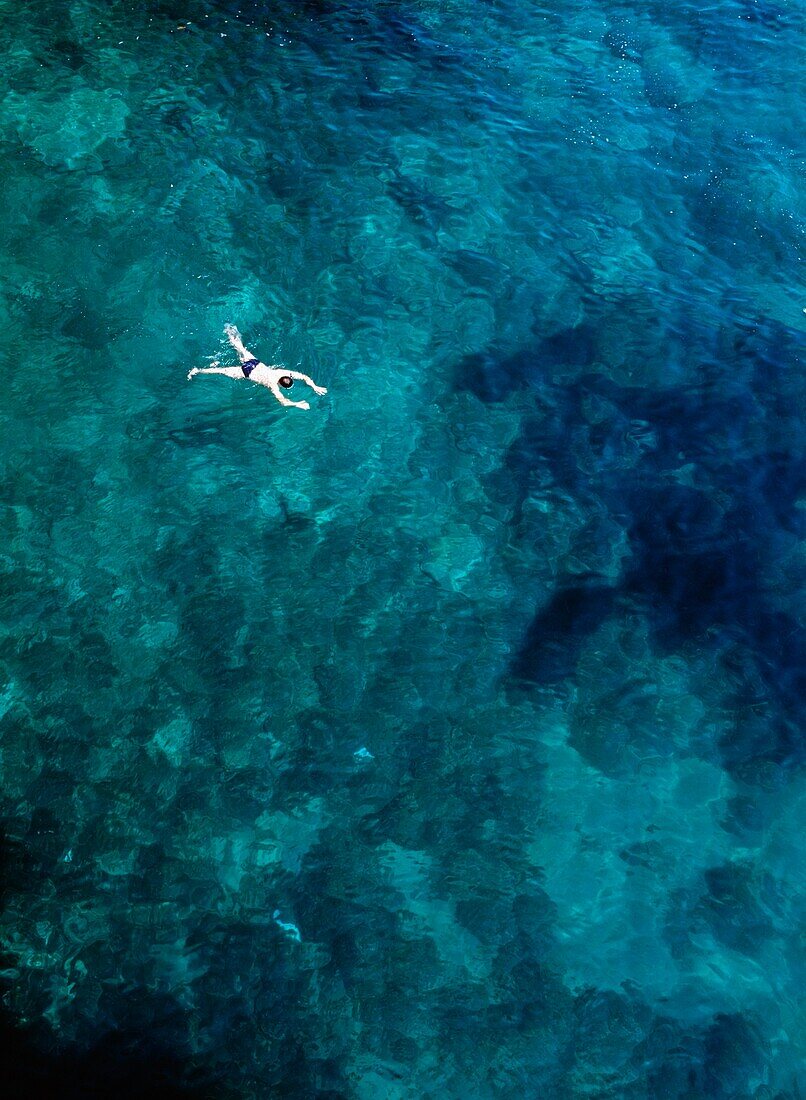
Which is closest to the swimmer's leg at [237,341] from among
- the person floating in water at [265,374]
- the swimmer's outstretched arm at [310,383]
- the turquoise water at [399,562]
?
the person floating in water at [265,374]

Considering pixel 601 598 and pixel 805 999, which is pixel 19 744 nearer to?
pixel 601 598

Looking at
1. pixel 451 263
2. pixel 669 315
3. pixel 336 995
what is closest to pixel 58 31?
pixel 451 263

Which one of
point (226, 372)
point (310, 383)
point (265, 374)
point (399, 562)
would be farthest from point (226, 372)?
point (399, 562)

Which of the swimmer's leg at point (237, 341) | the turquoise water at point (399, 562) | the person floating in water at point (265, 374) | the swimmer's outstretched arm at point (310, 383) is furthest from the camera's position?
the swimmer's leg at point (237, 341)

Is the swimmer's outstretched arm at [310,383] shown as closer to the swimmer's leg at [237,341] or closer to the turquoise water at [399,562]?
the turquoise water at [399,562]

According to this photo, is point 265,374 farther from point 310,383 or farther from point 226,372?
point 310,383

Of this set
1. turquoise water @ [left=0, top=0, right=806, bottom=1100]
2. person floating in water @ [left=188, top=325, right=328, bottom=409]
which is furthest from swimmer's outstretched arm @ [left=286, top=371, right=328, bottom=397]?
turquoise water @ [left=0, top=0, right=806, bottom=1100]
